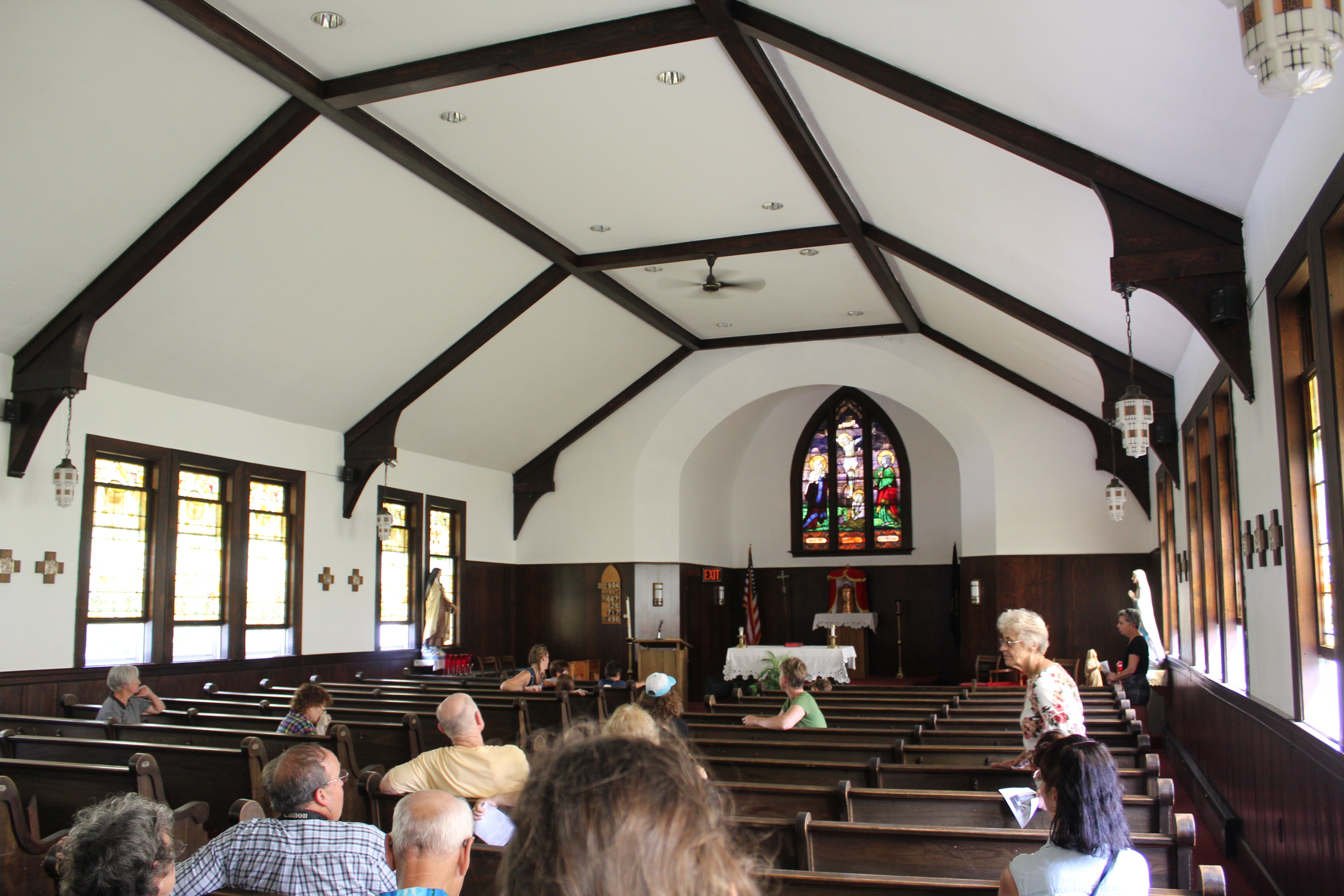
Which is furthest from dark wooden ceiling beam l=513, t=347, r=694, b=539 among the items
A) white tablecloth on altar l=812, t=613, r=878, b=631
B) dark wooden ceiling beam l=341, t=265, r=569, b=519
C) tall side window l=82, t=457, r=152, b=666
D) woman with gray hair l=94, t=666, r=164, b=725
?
woman with gray hair l=94, t=666, r=164, b=725

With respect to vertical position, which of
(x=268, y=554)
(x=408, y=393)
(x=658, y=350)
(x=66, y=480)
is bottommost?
(x=268, y=554)

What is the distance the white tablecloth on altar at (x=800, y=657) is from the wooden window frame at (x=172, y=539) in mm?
5356

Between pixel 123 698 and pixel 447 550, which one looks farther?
pixel 447 550

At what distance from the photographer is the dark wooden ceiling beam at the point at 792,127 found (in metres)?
5.74

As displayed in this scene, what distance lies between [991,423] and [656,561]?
4.64 m

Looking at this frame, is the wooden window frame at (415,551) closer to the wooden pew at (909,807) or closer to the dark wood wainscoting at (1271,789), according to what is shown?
the dark wood wainscoting at (1271,789)

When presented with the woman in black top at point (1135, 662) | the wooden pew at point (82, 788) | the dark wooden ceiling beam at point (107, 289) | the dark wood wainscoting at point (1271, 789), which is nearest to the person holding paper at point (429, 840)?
the wooden pew at point (82, 788)

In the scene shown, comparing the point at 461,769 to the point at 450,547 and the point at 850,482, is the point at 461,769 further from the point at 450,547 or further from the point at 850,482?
the point at 850,482

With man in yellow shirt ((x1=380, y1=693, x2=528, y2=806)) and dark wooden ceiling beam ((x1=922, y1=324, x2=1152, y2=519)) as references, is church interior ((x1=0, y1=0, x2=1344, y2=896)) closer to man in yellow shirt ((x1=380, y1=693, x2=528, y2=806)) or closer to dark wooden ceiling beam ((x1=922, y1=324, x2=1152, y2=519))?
dark wooden ceiling beam ((x1=922, y1=324, x2=1152, y2=519))

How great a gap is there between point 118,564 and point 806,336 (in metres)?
8.19

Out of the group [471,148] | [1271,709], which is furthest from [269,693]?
[1271,709]

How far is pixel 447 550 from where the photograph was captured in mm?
12719

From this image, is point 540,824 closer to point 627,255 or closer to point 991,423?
point 627,255

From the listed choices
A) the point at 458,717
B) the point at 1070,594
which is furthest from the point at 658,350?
the point at 458,717
